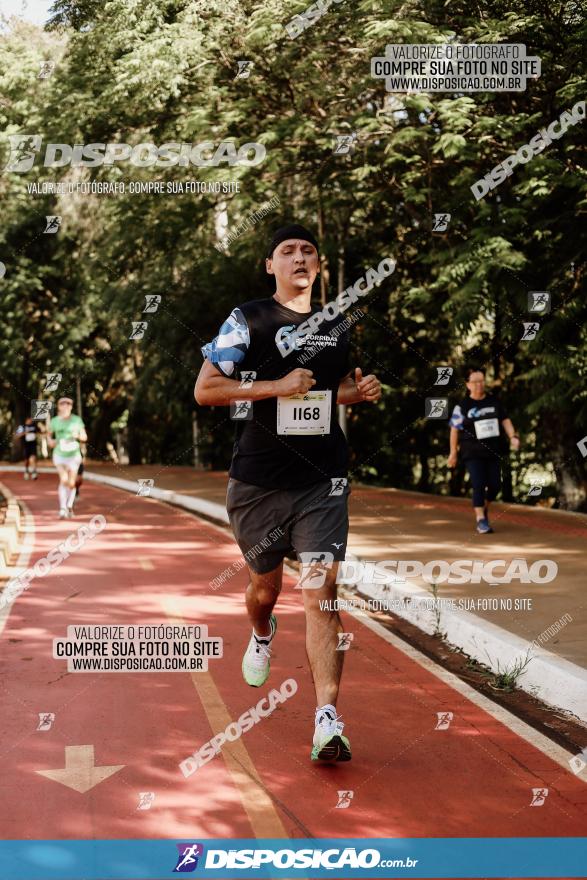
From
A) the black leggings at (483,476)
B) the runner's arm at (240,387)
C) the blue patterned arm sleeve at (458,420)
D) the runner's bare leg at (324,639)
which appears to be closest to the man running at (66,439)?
the blue patterned arm sleeve at (458,420)

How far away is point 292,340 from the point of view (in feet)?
16.4

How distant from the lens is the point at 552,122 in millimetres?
13875

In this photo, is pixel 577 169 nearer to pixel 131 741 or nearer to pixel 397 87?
pixel 397 87

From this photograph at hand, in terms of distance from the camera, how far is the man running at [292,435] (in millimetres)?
4957

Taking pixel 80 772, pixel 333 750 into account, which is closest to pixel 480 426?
pixel 333 750

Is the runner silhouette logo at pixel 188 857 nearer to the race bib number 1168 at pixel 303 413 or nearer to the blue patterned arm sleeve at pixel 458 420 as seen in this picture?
the race bib number 1168 at pixel 303 413

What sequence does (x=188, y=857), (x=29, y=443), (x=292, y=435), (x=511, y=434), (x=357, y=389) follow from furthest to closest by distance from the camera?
(x=29, y=443) → (x=511, y=434) → (x=357, y=389) → (x=292, y=435) → (x=188, y=857)

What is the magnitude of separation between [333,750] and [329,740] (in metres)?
0.06

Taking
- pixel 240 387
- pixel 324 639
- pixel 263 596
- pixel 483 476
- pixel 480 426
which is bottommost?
pixel 324 639

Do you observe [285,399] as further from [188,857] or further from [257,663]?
[188,857]

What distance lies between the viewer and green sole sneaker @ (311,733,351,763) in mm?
4762

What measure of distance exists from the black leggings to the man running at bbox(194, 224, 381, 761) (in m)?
7.69

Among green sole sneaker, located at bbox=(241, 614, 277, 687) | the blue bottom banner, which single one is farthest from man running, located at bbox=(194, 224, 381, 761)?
the blue bottom banner

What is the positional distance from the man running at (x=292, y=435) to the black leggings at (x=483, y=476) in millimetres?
7695
